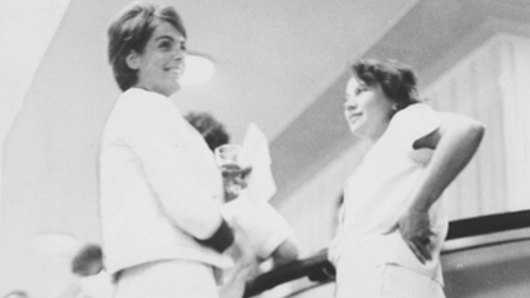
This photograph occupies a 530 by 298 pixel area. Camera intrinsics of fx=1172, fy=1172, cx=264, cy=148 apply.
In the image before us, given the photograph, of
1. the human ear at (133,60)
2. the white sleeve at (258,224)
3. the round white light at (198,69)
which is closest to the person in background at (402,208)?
the white sleeve at (258,224)

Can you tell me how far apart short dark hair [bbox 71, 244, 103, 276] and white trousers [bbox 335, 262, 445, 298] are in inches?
29.6

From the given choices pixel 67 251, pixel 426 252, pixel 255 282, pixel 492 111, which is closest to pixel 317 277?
pixel 255 282

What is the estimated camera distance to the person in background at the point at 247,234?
1.66 metres

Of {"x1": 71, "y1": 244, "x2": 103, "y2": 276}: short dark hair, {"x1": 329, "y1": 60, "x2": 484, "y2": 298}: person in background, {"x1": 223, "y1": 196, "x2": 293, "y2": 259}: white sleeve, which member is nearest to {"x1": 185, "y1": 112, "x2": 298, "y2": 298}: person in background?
{"x1": 223, "y1": 196, "x2": 293, "y2": 259}: white sleeve

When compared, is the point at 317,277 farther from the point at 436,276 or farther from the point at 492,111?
the point at 492,111

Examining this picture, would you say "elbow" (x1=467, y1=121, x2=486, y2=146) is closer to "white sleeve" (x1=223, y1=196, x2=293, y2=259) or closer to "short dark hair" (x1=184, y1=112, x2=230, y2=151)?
"white sleeve" (x1=223, y1=196, x2=293, y2=259)

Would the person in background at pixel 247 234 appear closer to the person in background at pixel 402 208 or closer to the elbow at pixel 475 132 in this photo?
the person in background at pixel 402 208

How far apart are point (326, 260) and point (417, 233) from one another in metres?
0.17

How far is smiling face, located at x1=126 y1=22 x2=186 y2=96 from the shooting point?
5.33 ft

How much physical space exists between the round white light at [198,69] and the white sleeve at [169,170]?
1588 mm

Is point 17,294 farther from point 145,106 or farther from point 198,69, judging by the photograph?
point 145,106

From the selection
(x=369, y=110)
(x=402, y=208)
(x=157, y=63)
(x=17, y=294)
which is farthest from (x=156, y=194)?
(x=17, y=294)

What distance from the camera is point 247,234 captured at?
1710mm

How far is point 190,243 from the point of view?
146 centimetres
